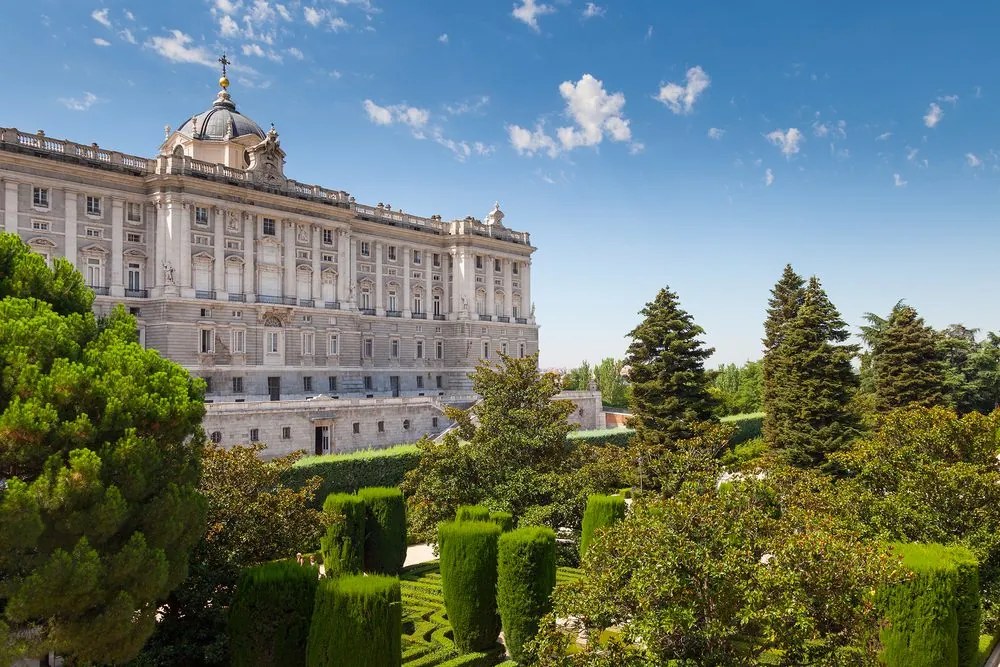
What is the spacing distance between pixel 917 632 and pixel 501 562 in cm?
717

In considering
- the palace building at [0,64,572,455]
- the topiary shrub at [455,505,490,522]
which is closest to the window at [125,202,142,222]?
the palace building at [0,64,572,455]

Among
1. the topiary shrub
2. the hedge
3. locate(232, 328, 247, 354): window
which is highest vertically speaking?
locate(232, 328, 247, 354): window

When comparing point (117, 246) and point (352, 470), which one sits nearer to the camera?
point (352, 470)

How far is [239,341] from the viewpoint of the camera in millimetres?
42250

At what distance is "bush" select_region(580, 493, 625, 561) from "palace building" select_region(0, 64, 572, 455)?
20.2m

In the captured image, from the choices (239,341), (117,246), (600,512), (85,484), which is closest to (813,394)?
(600,512)

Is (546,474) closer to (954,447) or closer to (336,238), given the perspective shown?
(954,447)

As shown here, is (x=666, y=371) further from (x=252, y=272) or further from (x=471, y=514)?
(x=252, y=272)

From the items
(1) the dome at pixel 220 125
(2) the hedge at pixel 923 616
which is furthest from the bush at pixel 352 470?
(1) the dome at pixel 220 125

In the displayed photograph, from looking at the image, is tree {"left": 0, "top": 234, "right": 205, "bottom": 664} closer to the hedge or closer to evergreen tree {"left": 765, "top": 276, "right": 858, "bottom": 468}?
the hedge

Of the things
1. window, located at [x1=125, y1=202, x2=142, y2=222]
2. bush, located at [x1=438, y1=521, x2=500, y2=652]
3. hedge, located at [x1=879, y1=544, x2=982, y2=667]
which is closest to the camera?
hedge, located at [x1=879, y1=544, x2=982, y2=667]

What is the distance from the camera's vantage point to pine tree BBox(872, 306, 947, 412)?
36.1m

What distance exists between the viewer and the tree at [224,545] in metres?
12.4

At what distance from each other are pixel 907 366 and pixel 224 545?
34484 mm
